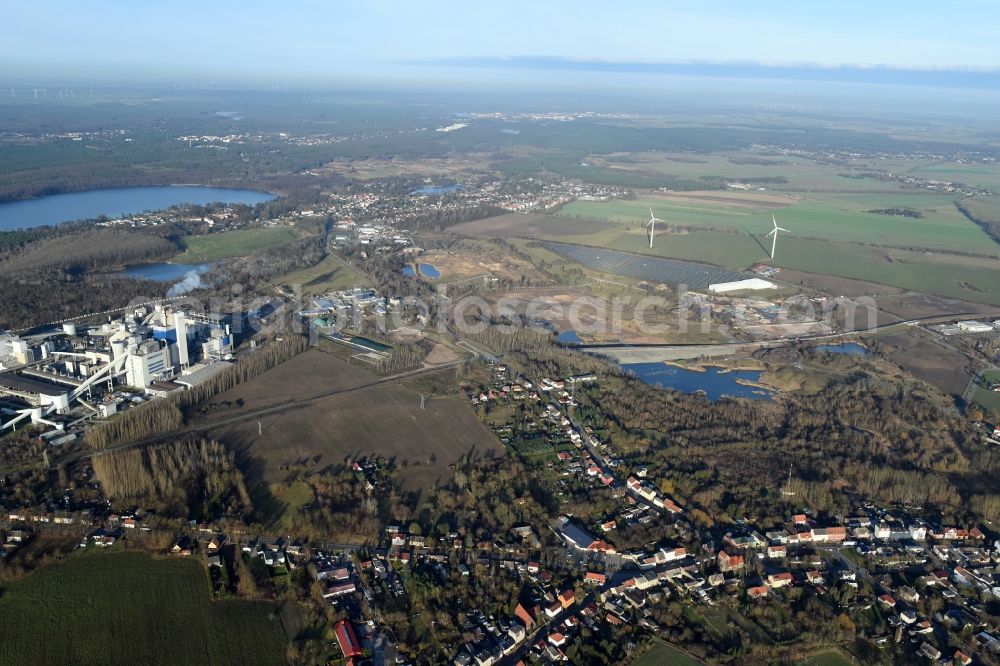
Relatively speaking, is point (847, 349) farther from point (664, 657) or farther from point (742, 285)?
point (664, 657)

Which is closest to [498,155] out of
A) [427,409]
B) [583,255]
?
[583,255]

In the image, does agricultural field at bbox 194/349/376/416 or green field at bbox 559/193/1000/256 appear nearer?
agricultural field at bbox 194/349/376/416

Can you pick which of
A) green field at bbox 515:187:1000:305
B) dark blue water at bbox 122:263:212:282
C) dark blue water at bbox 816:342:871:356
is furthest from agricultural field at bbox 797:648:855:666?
dark blue water at bbox 122:263:212:282

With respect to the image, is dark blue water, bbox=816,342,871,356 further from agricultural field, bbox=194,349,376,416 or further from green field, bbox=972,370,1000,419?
Answer: agricultural field, bbox=194,349,376,416

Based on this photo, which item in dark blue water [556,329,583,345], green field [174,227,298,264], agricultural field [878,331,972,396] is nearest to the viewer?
agricultural field [878,331,972,396]
